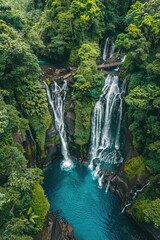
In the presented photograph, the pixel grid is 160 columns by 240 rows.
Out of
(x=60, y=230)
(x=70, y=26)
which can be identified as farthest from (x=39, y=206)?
(x=70, y=26)

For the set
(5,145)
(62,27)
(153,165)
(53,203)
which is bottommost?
(53,203)

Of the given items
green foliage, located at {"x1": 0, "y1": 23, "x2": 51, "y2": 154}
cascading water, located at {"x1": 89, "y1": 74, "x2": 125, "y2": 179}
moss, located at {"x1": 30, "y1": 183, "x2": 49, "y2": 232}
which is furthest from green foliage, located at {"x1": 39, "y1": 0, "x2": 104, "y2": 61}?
moss, located at {"x1": 30, "y1": 183, "x2": 49, "y2": 232}

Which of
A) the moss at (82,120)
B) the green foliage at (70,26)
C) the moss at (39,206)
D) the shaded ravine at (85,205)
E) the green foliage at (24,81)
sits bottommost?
the shaded ravine at (85,205)

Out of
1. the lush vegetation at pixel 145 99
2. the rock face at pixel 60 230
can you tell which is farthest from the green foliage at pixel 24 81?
the lush vegetation at pixel 145 99

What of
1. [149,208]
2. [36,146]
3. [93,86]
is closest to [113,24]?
[93,86]

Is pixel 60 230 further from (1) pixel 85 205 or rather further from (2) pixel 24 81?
(2) pixel 24 81

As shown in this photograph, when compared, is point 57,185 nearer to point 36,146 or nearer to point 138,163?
point 36,146

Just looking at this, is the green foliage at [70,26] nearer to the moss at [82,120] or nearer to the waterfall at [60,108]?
the waterfall at [60,108]

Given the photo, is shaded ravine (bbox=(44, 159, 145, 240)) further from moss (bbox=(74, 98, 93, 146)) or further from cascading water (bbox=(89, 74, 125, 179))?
moss (bbox=(74, 98, 93, 146))
